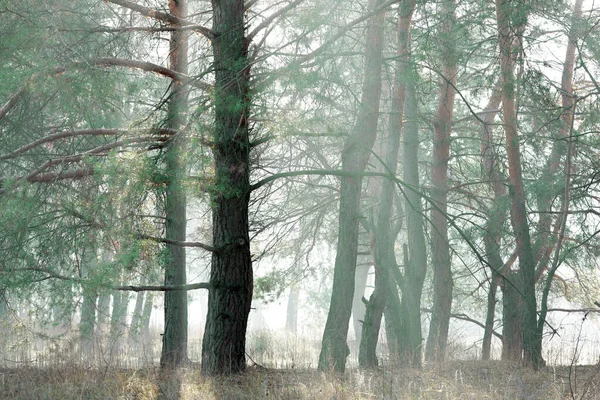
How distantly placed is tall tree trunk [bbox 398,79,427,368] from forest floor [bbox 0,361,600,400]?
336cm

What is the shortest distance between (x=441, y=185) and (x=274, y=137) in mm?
Answer: 6477

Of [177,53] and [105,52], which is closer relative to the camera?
[105,52]

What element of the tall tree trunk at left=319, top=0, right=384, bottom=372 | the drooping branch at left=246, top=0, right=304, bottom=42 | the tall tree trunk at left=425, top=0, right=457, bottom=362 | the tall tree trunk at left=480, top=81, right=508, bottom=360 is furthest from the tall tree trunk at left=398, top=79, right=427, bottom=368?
the drooping branch at left=246, top=0, right=304, bottom=42

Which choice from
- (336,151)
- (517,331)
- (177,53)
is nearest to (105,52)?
(177,53)

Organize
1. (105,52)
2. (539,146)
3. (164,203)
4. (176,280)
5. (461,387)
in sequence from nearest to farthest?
(461,387) → (164,203) → (105,52) → (176,280) → (539,146)

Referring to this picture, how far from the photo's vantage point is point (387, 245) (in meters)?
12.4

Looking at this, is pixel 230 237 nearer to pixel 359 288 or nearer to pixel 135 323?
pixel 135 323

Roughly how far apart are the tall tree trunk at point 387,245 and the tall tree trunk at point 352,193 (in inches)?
18.9

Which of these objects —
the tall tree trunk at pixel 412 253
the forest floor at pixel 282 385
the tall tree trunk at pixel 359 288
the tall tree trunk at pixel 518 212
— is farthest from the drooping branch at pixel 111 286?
the tall tree trunk at pixel 359 288

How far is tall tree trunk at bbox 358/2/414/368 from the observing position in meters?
11.6

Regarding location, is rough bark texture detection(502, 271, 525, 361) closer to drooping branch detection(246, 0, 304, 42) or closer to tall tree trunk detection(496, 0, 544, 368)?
tall tree trunk detection(496, 0, 544, 368)

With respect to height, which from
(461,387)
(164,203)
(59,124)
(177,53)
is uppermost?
(177,53)

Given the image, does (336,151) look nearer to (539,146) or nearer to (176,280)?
(539,146)

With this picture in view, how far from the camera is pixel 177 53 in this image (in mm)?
11773
